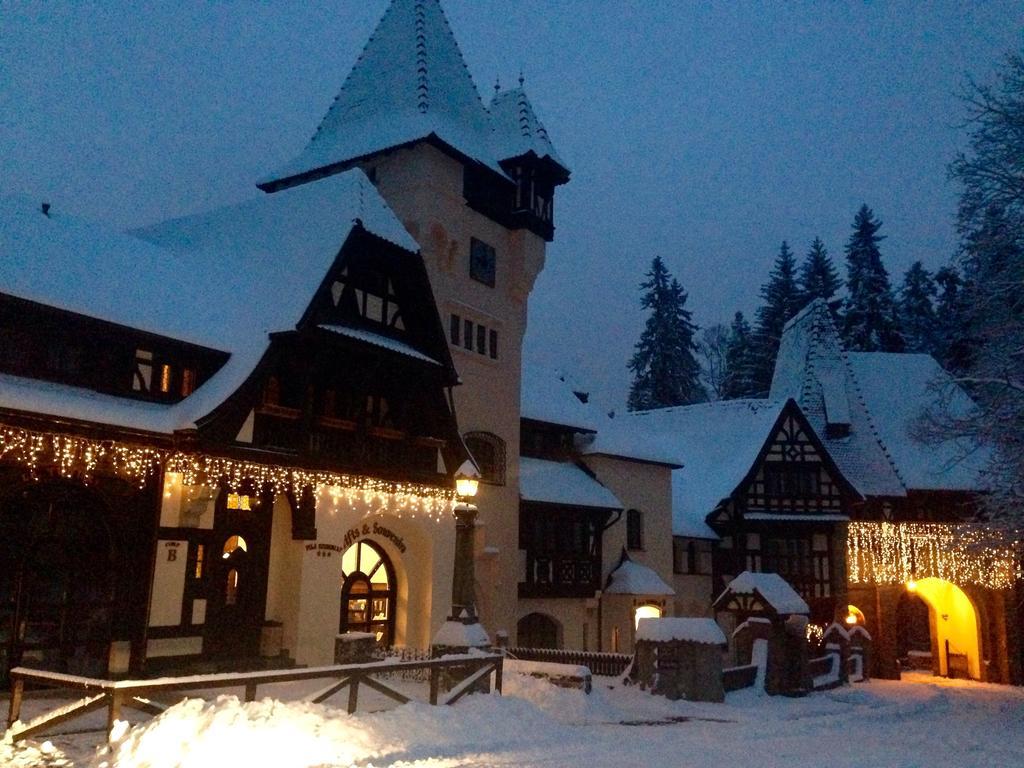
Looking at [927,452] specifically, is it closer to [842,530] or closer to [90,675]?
[842,530]

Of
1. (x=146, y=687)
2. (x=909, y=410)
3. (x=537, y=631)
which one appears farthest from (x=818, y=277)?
(x=146, y=687)

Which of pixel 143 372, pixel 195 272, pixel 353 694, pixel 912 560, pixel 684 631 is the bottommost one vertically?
pixel 353 694

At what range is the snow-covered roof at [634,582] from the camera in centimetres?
3325

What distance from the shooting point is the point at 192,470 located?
59.2 feet

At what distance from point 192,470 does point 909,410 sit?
115ft

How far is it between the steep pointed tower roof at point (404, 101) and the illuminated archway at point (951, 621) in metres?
25.3

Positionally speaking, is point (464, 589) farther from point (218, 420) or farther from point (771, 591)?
point (771, 591)

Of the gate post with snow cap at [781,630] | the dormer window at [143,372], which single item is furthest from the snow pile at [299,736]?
the gate post with snow cap at [781,630]

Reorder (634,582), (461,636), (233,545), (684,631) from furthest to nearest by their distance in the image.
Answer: (634,582) → (684,631) → (233,545) → (461,636)

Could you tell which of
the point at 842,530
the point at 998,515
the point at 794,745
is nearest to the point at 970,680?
the point at 842,530

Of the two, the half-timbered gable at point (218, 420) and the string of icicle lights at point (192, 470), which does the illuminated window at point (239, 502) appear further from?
the string of icicle lights at point (192, 470)

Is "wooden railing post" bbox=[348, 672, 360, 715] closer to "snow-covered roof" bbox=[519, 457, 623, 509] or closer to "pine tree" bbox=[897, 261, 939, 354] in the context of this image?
"snow-covered roof" bbox=[519, 457, 623, 509]

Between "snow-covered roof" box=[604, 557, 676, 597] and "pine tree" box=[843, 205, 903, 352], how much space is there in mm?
30328

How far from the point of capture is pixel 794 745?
1466 centimetres
